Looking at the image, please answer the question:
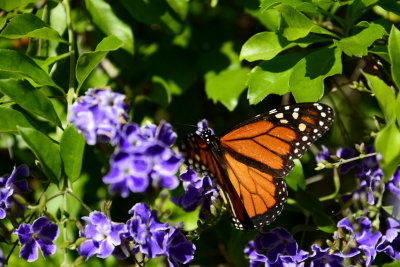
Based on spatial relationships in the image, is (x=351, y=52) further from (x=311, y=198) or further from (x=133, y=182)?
(x=133, y=182)

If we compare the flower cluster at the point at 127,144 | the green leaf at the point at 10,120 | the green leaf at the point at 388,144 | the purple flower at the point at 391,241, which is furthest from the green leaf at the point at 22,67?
the purple flower at the point at 391,241

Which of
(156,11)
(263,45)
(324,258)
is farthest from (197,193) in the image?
(156,11)

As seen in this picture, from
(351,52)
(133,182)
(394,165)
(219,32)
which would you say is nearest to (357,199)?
Result: (394,165)

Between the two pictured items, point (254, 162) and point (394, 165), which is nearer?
point (394, 165)

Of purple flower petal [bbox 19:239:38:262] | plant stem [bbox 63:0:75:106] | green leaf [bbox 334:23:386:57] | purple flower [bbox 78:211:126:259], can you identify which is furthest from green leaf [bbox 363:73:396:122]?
purple flower petal [bbox 19:239:38:262]

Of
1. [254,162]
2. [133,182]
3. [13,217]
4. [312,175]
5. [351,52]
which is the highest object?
[351,52]

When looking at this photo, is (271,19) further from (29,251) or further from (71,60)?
(29,251)
